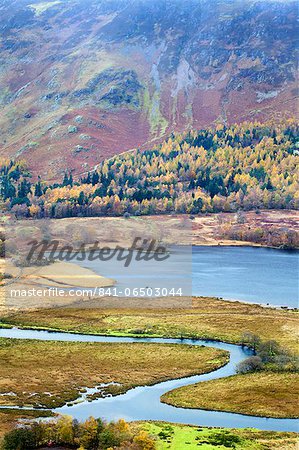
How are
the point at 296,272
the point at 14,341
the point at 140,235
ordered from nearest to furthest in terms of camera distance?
the point at 14,341 < the point at 296,272 < the point at 140,235

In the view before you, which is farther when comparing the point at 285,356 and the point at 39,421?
the point at 285,356

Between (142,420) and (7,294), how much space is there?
6284 cm

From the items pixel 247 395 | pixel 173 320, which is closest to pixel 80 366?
pixel 247 395

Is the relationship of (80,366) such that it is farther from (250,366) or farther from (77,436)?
(77,436)

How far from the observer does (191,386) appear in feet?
254

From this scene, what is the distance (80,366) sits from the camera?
84.4 m

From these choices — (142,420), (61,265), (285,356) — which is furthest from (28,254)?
(142,420)

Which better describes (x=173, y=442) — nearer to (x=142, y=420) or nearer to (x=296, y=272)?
(x=142, y=420)

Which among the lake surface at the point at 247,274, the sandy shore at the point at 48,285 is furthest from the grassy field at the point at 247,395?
the sandy shore at the point at 48,285

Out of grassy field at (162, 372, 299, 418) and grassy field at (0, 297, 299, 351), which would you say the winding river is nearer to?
grassy field at (162, 372, 299, 418)

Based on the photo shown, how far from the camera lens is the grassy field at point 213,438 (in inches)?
2334

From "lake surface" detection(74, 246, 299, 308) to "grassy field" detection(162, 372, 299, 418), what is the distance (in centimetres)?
4192

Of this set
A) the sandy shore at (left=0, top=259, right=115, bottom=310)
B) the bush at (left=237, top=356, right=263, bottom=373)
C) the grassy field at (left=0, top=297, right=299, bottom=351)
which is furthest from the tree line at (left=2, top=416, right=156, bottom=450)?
the sandy shore at (left=0, top=259, right=115, bottom=310)

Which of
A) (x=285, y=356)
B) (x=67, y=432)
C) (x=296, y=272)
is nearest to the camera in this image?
(x=67, y=432)
